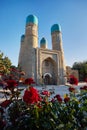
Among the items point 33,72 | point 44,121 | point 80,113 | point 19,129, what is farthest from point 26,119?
point 33,72

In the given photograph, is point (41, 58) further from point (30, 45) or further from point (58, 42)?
point (58, 42)

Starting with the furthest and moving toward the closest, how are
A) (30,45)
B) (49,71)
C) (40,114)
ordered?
(49,71) < (30,45) < (40,114)

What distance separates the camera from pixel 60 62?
96.7 feet

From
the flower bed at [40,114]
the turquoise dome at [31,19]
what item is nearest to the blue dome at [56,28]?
the turquoise dome at [31,19]

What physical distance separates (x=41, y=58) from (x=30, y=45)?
285 centimetres

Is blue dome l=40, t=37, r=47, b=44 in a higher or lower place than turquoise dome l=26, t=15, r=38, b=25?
lower

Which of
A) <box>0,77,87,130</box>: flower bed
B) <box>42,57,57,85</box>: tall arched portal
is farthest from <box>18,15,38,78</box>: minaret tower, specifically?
<box>0,77,87,130</box>: flower bed

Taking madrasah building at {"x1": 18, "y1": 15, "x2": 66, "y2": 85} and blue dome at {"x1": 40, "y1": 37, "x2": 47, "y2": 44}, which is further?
blue dome at {"x1": 40, "y1": 37, "x2": 47, "y2": 44}

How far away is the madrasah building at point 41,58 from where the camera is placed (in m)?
25.9

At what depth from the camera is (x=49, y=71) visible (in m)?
28.9

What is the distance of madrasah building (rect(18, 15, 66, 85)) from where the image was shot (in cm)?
2586

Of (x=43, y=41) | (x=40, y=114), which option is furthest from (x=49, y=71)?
(x=40, y=114)

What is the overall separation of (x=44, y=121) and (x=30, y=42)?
82.7ft

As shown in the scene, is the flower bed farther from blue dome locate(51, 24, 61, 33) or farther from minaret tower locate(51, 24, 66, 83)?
blue dome locate(51, 24, 61, 33)
